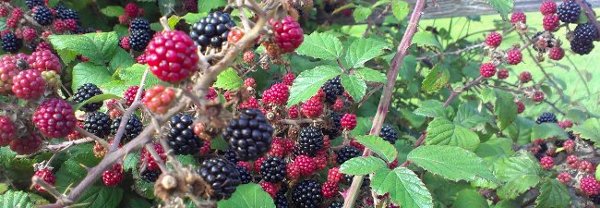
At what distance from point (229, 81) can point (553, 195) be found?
1655mm

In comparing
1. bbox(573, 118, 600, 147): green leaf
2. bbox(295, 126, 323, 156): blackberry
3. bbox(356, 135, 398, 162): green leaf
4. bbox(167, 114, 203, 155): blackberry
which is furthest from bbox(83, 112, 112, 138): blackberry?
bbox(573, 118, 600, 147): green leaf

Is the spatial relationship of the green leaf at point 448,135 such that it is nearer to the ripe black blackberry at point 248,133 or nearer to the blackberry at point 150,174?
the blackberry at point 150,174

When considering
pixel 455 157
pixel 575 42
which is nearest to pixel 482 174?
pixel 455 157

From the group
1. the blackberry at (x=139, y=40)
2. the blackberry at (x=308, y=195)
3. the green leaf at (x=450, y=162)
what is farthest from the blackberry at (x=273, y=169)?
the blackberry at (x=139, y=40)

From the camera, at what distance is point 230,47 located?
1201 millimetres

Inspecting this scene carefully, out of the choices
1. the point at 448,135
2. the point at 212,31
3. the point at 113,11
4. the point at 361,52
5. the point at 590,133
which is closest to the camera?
the point at 212,31

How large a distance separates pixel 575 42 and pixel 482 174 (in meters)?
1.79

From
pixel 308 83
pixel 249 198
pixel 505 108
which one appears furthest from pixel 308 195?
pixel 505 108

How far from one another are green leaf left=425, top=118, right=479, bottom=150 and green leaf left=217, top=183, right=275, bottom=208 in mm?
1106

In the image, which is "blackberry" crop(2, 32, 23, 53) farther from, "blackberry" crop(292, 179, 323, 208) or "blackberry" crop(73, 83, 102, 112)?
"blackberry" crop(292, 179, 323, 208)

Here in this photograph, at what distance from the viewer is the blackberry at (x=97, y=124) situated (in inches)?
67.6

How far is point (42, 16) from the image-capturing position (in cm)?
264

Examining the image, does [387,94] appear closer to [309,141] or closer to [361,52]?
[361,52]

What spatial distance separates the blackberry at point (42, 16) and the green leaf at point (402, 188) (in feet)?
6.22
